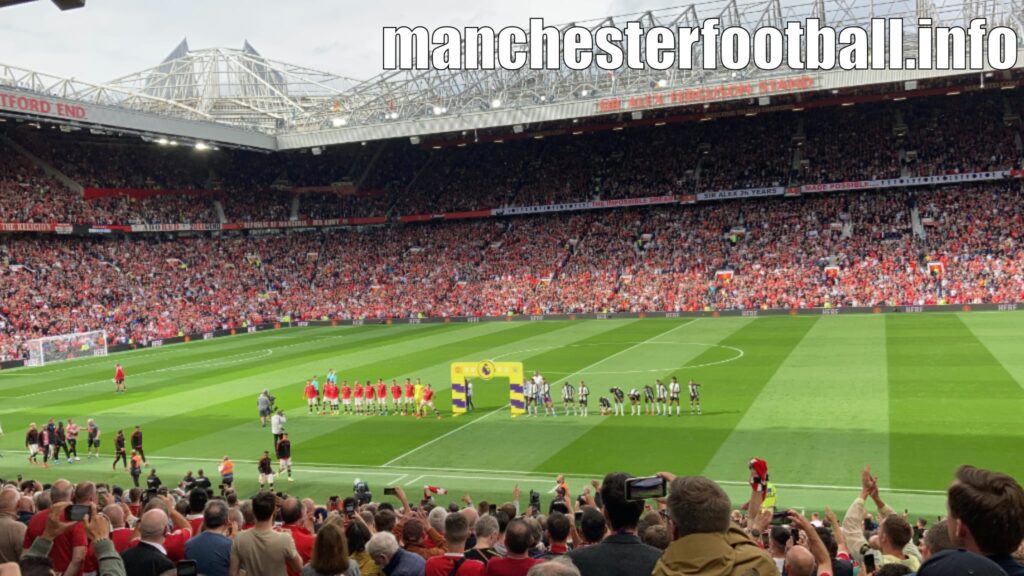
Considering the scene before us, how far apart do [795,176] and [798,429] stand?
45.0m

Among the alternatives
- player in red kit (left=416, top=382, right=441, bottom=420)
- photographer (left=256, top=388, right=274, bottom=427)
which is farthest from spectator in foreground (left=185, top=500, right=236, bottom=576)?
photographer (left=256, top=388, right=274, bottom=427)

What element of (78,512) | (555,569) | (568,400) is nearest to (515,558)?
(555,569)

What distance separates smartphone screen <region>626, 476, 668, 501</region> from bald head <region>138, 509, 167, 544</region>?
413 centimetres

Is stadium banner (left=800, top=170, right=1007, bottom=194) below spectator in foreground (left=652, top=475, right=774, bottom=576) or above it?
above

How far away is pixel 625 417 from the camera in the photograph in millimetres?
26500

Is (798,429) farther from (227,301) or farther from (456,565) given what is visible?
(227,301)

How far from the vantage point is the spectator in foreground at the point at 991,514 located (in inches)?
140

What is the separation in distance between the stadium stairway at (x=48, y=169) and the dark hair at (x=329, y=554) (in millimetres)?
66934

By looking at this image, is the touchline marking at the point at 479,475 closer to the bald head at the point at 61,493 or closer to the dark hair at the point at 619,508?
the bald head at the point at 61,493

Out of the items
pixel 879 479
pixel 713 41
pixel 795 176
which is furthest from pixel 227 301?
pixel 879 479

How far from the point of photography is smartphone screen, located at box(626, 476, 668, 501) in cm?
447

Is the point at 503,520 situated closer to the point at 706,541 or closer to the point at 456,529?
the point at 456,529

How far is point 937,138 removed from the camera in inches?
2413

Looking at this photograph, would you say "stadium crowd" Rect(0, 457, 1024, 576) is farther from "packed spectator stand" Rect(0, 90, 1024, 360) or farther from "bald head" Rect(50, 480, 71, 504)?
"packed spectator stand" Rect(0, 90, 1024, 360)
